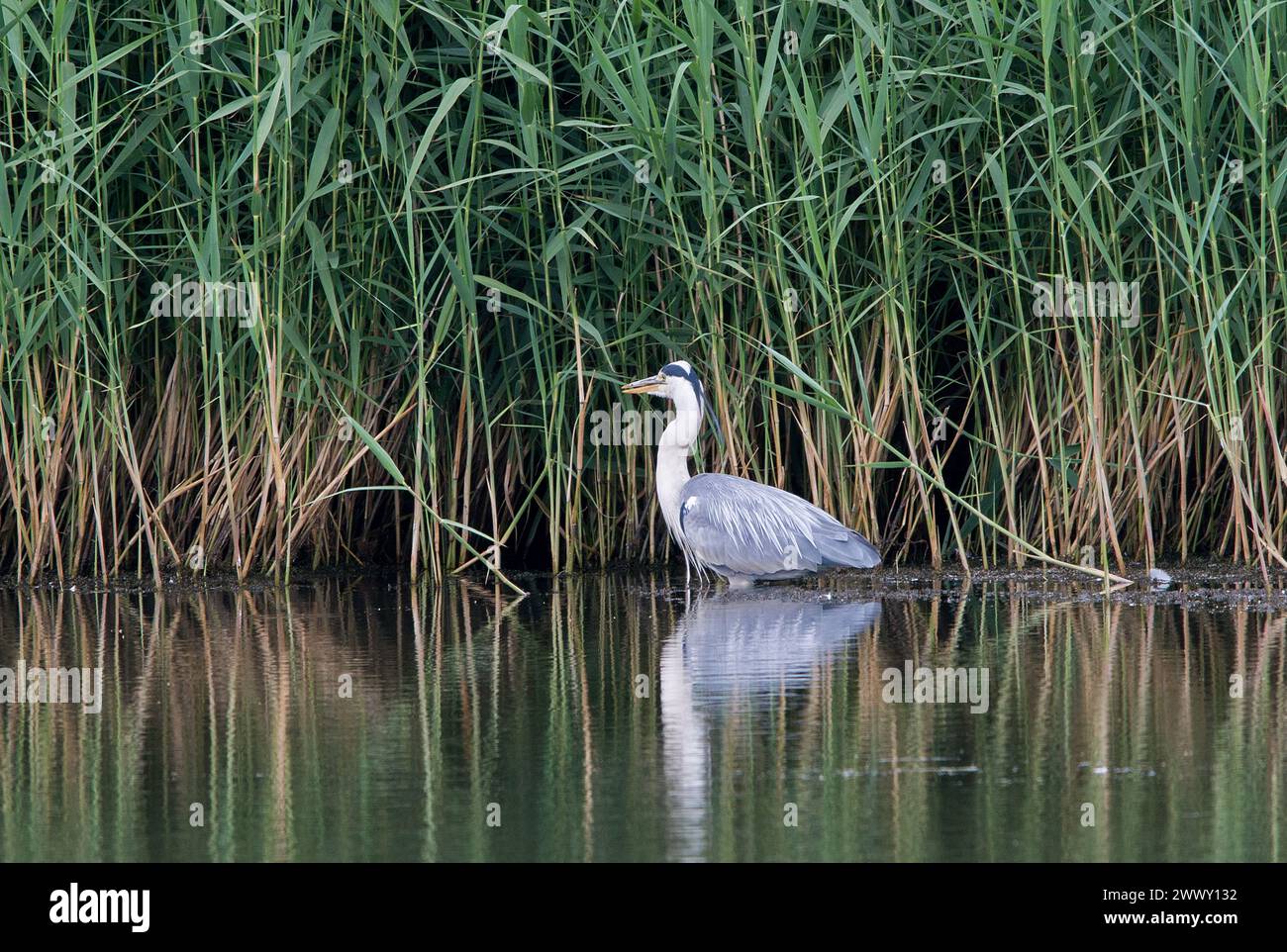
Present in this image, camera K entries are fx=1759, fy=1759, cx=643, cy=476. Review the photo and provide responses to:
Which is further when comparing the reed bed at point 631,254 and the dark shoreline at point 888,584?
the reed bed at point 631,254

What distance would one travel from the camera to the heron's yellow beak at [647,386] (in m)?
9.20

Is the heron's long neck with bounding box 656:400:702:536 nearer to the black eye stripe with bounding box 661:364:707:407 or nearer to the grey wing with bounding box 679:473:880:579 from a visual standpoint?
the black eye stripe with bounding box 661:364:707:407

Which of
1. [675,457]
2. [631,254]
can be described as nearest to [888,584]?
[675,457]

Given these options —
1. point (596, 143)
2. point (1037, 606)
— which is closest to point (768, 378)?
point (596, 143)

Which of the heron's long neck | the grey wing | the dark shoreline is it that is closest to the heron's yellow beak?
the heron's long neck

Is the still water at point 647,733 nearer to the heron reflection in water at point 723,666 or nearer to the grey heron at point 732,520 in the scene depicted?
the heron reflection in water at point 723,666

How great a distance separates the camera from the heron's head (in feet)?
29.9

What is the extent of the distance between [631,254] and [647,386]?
713 millimetres

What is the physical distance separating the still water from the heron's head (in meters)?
1.19

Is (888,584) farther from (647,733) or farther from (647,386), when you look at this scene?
(647,733)

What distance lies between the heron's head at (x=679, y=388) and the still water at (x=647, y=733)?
3.91 feet

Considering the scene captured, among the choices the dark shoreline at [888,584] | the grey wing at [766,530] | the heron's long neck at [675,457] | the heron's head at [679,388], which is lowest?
the dark shoreline at [888,584]

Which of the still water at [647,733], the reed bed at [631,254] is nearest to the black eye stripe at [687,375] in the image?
the reed bed at [631,254]
